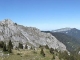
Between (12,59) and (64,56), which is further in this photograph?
(64,56)

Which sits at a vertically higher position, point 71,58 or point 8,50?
point 8,50

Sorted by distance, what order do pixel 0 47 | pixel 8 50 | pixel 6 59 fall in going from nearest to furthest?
pixel 6 59 → pixel 8 50 → pixel 0 47

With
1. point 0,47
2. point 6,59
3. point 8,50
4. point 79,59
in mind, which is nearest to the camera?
point 6,59

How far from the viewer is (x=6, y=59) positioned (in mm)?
68750

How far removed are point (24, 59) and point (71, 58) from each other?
4105 centimetres

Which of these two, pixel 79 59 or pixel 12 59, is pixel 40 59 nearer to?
pixel 12 59

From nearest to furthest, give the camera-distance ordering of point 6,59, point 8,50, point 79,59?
point 6,59
point 8,50
point 79,59

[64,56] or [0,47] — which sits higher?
[0,47]

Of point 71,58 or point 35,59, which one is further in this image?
point 71,58

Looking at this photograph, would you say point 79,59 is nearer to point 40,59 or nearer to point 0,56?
point 40,59

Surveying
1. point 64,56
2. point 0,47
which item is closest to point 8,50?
point 0,47

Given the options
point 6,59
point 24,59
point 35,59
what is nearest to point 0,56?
point 6,59

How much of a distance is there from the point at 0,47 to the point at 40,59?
26813mm

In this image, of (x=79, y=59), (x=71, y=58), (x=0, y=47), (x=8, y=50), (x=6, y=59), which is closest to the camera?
(x=6, y=59)
